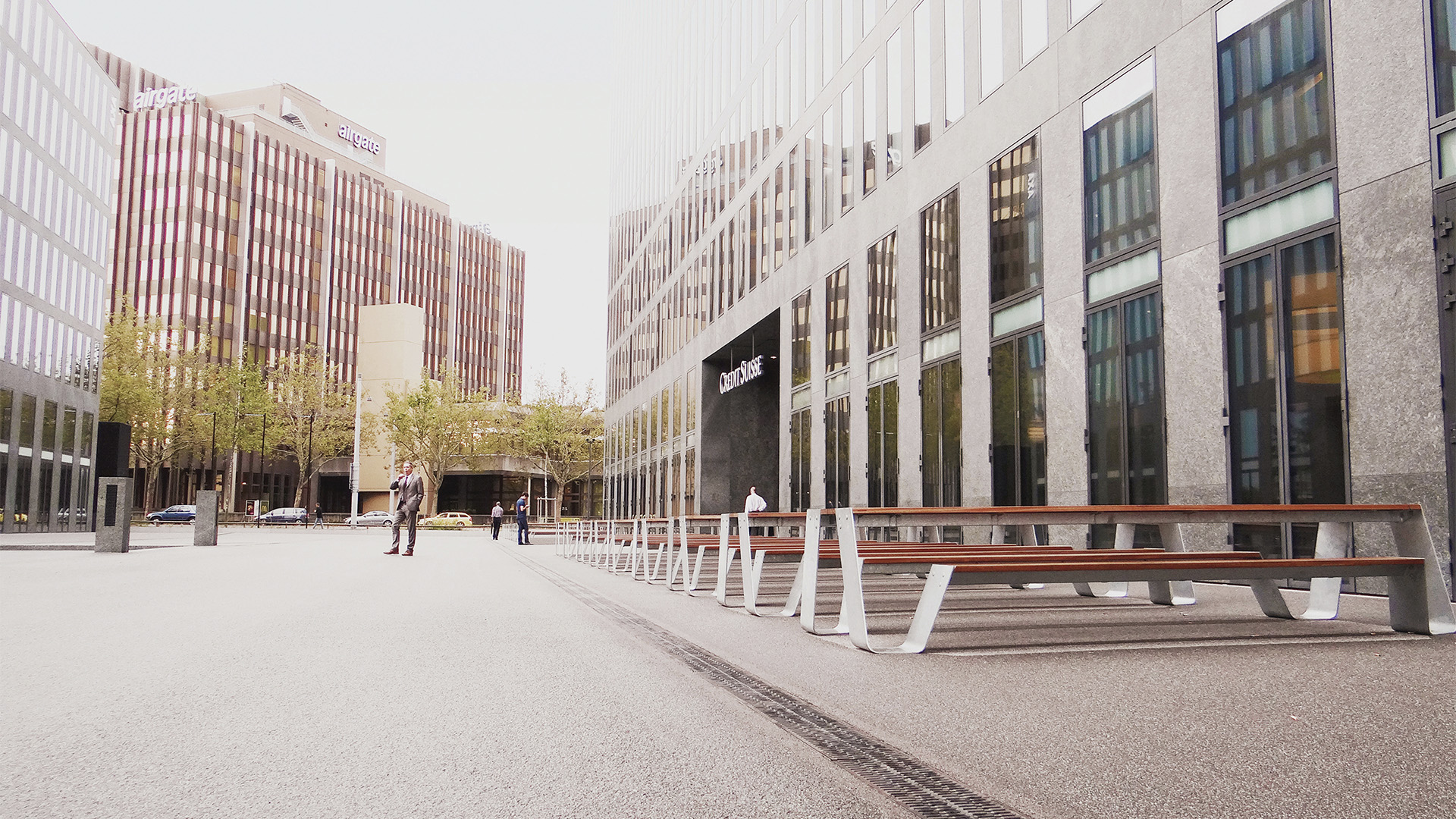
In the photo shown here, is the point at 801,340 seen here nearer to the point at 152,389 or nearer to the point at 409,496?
the point at 409,496

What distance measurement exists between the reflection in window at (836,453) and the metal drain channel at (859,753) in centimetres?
1910

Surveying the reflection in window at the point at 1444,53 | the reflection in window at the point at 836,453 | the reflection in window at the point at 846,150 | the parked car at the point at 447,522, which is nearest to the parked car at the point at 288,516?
the parked car at the point at 447,522

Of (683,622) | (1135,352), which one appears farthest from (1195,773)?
(1135,352)

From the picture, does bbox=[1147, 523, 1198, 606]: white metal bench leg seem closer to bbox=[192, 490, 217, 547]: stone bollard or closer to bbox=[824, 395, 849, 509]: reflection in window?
bbox=[824, 395, 849, 509]: reflection in window

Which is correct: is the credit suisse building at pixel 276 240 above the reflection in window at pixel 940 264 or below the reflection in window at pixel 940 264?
above

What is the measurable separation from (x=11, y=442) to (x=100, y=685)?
4291cm

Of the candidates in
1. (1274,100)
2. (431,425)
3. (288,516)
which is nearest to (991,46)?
(1274,100)

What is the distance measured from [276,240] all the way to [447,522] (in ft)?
175

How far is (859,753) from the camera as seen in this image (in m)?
4.04

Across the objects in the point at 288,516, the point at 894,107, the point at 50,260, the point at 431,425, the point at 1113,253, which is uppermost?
the point at 50,260

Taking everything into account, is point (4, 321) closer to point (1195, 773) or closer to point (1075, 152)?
point (1075, 152)

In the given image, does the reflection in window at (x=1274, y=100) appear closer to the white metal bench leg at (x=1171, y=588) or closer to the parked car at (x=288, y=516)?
the white metal bench leg at (x=1171, y=588)

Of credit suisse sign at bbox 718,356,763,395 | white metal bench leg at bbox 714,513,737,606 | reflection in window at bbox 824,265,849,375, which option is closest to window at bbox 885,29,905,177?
reflection in window at bbox 824,265,849,375

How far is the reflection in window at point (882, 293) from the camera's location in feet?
76.3
